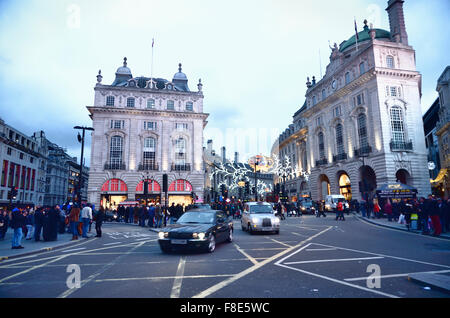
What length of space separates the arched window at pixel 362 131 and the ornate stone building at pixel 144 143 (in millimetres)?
23845

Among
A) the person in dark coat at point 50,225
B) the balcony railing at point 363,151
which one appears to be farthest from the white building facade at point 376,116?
the person in dark coat at point 50,225

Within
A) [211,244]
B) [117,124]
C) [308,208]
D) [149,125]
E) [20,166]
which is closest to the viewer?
[211,244]

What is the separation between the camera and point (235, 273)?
5.96 meters

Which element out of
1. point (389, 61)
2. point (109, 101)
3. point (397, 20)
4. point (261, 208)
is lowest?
point (261, 208)

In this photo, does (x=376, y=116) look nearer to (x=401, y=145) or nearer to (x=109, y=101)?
(x=401, y=145)

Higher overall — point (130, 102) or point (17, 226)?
point (130, 102)

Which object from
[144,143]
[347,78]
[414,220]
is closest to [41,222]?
[414,220]

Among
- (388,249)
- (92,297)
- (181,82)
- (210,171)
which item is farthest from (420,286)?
(210,171)

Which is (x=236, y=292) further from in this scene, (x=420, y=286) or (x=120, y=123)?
(x=120, y=123)

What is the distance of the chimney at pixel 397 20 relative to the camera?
119 feet

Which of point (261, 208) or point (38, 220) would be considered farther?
point (261, 208)

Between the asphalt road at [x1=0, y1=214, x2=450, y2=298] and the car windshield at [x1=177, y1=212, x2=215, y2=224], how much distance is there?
4.41 feet

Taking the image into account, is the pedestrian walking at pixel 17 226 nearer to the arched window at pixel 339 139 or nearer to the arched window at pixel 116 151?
the arched window at pixel 116 151

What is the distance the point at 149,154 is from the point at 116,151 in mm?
5070
